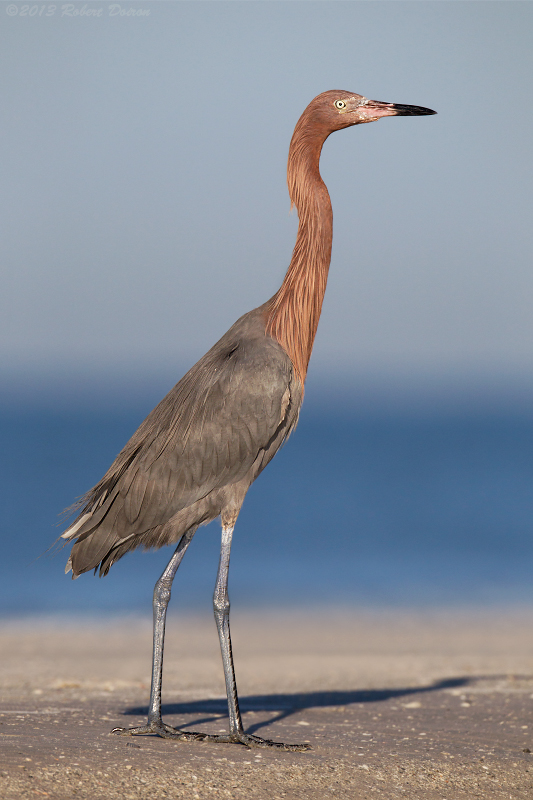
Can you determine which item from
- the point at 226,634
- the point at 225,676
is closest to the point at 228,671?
the point at 225,676

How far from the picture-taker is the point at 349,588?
59.1 feet

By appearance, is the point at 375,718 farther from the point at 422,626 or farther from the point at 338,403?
the point at 338,403

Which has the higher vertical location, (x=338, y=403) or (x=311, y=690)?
(x=338, y=403)

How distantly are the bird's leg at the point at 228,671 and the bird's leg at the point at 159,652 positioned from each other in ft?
1.13

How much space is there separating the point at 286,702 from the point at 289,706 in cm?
32

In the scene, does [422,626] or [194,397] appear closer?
[194,397]

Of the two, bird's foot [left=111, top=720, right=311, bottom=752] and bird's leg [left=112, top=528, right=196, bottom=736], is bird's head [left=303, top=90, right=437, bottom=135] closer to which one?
bird's leg [left=112, top=528, right=196, bottom=736]

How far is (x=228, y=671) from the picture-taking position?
6.07 metres

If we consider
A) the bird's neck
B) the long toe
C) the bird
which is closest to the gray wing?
the bird

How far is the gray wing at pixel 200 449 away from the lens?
631 cm

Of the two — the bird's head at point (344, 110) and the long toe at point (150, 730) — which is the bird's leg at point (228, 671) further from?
the bird's head at point (344, 110)

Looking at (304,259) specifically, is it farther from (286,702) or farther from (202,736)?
(286,702)

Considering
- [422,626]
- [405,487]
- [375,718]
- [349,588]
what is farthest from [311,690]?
[405,487]

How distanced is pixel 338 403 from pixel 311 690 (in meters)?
83.2
